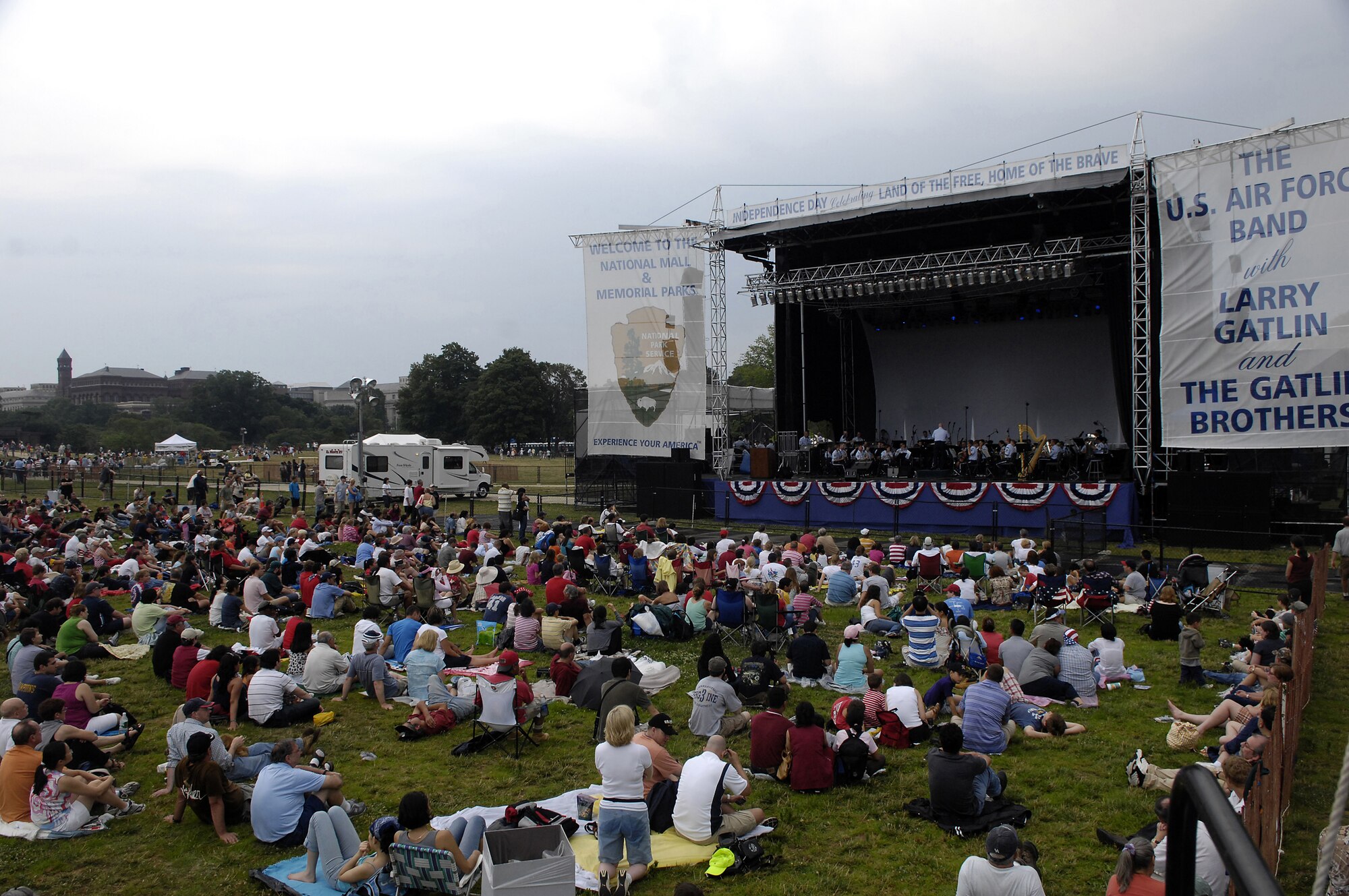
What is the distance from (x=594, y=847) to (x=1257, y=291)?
18977 millimetres

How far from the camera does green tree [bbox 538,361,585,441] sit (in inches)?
2872

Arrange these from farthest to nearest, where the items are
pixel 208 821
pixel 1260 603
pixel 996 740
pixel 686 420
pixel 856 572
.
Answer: pixel 686 420
pixel 856 572
pixel 1260 603
pixel 996 740
pixel 208 821

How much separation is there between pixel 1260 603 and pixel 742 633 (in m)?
8.47

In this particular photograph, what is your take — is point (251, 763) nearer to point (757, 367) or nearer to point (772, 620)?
point (772, 620)

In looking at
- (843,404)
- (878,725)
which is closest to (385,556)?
(878,725)

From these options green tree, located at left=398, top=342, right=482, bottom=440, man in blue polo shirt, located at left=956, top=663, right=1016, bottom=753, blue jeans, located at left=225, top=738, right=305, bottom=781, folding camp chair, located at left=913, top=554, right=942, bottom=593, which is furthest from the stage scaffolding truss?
green tree, located at left=398, top=342, right=482, bottom=440

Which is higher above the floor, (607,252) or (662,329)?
(607,252)

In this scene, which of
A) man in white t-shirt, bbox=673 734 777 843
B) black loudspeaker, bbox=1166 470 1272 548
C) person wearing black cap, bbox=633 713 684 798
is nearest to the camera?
man in white t-shirt, bbox=673 734 777 843

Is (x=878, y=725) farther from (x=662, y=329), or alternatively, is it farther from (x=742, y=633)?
(x=662, y=329)

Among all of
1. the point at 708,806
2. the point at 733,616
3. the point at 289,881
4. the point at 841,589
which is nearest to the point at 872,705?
the point at 708,806

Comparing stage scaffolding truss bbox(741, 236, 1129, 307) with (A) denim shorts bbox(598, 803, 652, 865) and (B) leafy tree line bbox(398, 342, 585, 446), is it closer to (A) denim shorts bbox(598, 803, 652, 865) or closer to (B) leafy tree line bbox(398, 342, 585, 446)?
(A) denim shorts bbox(598, 803, 652, 865)

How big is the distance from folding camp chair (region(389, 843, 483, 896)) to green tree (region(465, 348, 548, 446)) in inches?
2523

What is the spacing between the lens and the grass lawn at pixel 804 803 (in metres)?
6.36

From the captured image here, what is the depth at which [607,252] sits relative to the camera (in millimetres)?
28031
